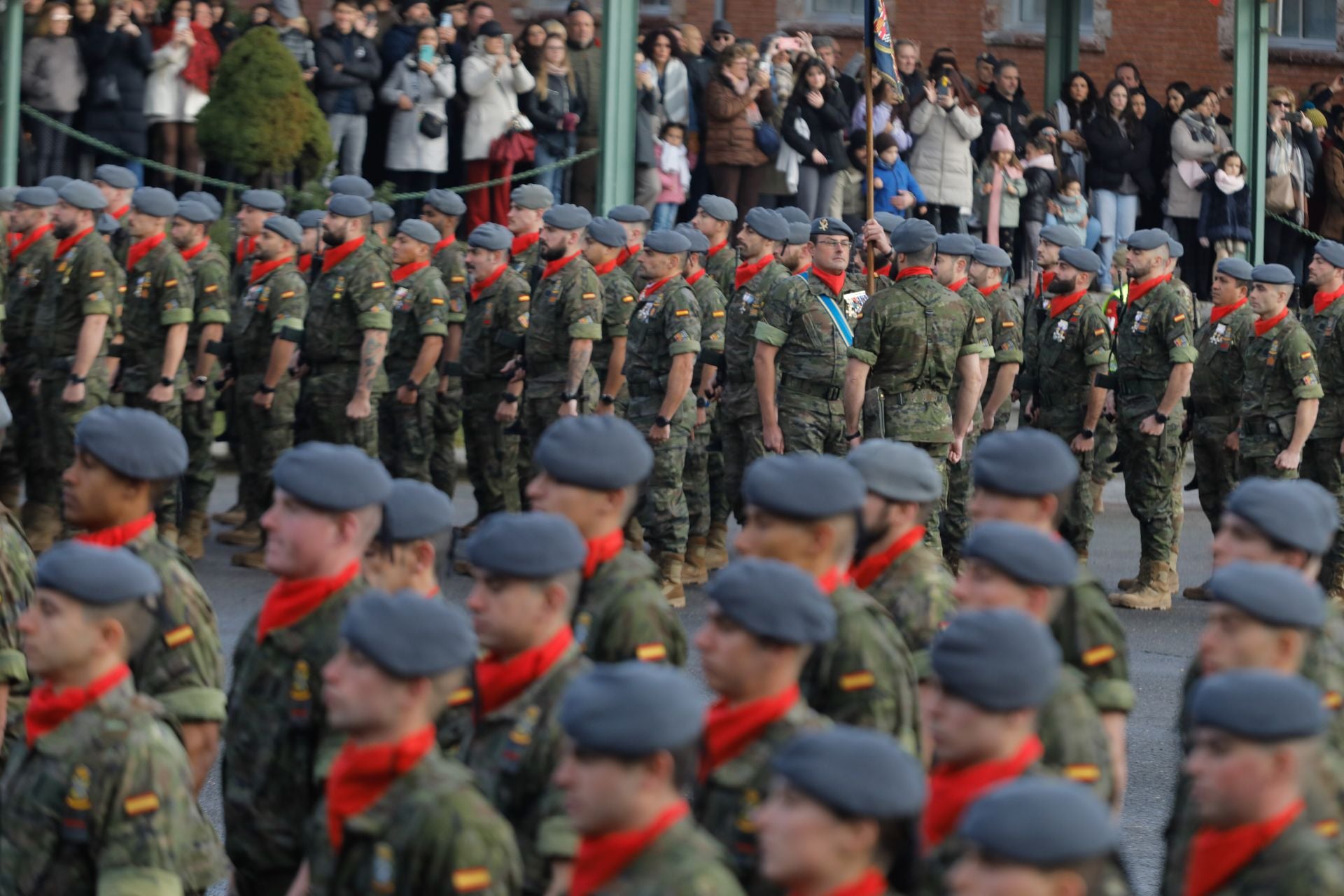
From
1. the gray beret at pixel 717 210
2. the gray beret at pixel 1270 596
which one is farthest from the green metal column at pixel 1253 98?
the gray beret at pixel 1270 596

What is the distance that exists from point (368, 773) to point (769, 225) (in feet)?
32.8

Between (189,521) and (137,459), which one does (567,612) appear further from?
(189,521)

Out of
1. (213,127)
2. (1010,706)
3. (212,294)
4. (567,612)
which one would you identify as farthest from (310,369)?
(1010,706)

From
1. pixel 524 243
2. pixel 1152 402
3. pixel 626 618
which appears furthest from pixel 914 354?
pixel 626 618

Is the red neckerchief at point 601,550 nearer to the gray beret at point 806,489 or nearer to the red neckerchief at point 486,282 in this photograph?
the gray beret at point 806,489

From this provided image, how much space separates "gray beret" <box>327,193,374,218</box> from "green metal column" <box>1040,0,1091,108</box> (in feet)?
35.3

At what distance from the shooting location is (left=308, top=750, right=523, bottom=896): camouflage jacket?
4398mm

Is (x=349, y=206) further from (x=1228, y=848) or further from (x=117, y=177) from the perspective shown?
(x=1228, y=848)

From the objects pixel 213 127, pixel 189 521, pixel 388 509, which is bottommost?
pixel 189 521

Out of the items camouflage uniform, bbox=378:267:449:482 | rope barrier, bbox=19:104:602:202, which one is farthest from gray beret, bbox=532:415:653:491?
rope barrier, bbox=19:104:602:202

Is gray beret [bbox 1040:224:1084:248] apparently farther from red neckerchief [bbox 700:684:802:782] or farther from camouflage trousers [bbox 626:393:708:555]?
red neckerchief [bbox 700:684:802:782]

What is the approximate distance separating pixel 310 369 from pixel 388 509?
8458mm

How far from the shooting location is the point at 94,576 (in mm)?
5199

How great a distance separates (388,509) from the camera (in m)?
6.07
